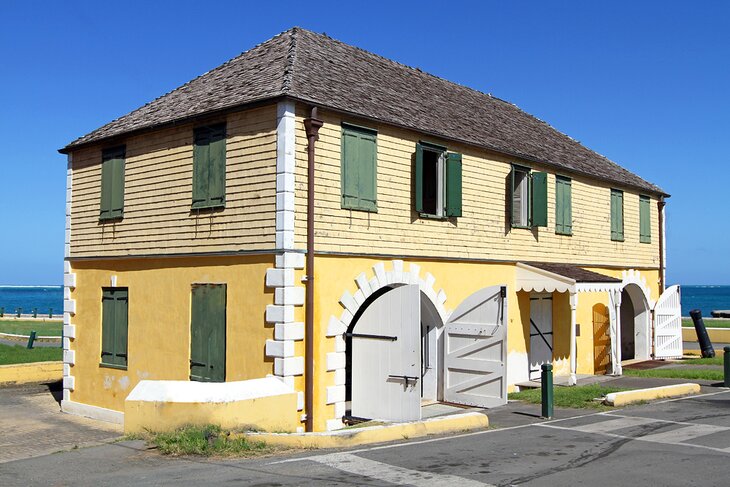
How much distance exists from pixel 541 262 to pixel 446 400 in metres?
5.27

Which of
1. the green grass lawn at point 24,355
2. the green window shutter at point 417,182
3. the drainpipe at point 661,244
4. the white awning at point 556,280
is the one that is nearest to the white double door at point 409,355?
the green window shutter at point 417,182

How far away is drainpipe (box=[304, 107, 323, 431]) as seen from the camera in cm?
1307

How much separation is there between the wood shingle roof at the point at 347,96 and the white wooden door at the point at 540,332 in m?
3.59

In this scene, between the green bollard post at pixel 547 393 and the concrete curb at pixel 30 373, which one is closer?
the green bollard post at pixel 547 393

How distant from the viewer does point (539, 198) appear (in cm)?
1892

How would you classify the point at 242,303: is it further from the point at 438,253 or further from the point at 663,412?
the point at 663,412

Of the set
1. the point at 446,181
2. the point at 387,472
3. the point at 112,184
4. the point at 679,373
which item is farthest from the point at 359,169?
the point at 679,373

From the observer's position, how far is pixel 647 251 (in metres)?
24.8

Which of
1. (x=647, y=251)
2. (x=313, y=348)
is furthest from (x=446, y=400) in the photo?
(x=647, y=251)

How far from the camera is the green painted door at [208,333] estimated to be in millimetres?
14094

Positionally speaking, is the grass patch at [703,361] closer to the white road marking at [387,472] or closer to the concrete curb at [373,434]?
the concrete curb at [373,434]

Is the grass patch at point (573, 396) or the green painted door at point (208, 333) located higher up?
the green painted door at point (208, 333)

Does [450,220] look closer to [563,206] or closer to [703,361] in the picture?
[563,206]

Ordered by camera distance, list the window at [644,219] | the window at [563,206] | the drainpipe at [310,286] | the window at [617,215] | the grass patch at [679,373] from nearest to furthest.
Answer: the drainpipe at [310,286] < the grass patch at [679,373] < the window at [563,206] < the window at [617,215] < the window at [644,219]
